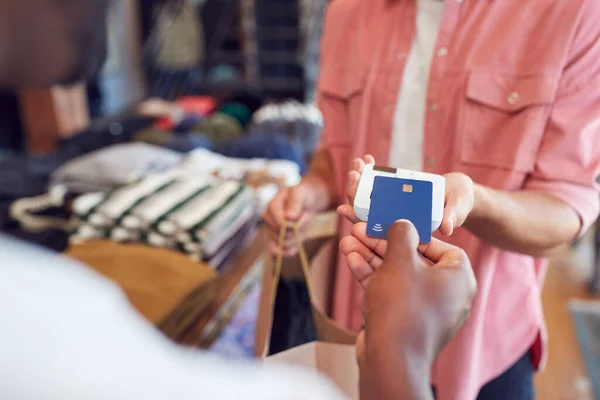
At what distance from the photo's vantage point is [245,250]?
48.0 inches

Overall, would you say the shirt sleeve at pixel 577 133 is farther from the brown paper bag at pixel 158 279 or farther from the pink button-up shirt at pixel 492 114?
the brown paper bag at pixel 158 279

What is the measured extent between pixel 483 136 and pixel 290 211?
0.90 feet

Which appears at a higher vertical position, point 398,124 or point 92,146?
point 398,124

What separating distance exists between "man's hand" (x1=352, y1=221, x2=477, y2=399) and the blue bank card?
0.03m

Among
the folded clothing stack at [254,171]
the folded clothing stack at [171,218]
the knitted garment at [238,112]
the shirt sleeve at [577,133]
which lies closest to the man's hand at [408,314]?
the shirt sleeve at [577,133]

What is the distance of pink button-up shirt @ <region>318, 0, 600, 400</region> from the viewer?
552 mm

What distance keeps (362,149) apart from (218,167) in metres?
0.92

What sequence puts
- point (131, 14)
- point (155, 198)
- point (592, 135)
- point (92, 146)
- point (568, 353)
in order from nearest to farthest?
point (592, 135) → point (155, 198) → point (568, 353) → point (92, 146) → point (131, 14)

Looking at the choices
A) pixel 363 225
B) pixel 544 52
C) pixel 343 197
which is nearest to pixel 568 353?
pixel 343 197

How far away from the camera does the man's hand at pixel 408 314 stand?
0.31 m

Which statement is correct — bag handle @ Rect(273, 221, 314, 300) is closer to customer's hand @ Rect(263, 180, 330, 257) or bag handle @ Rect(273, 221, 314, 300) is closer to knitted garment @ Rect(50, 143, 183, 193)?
customer's hand @ Rect(263, 180, 330, 257)

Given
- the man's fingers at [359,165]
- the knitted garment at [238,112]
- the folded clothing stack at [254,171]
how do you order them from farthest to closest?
the knitted garment at [238,112], the folded clothing stack at [254,171], the man's fingers at [359,165]

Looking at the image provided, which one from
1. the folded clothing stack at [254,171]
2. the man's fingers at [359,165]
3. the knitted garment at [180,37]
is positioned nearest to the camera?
the man's fingers at [359,165]

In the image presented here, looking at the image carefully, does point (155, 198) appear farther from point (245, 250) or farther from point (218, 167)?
point (218, 167)
